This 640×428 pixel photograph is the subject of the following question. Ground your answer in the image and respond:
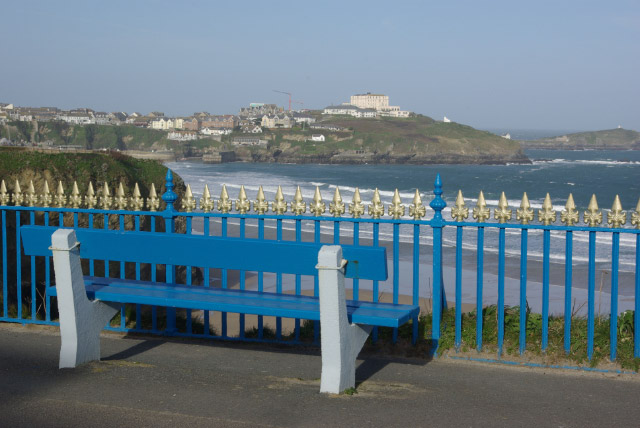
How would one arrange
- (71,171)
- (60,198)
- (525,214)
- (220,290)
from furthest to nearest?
1. (71,171)
2. (60,198)
3. (525,214)
4. (220,290)

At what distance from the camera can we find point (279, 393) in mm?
4406

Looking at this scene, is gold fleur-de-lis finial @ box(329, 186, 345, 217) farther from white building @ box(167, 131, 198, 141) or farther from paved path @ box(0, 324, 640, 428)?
white building @ box(167, 131, 198, 141)

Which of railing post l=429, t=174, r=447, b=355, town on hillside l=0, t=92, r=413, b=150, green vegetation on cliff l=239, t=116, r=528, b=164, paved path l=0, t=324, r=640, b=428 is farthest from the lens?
town on hillside l=0, t=92, r=413, b=150

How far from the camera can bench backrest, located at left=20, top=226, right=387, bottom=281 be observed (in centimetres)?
437

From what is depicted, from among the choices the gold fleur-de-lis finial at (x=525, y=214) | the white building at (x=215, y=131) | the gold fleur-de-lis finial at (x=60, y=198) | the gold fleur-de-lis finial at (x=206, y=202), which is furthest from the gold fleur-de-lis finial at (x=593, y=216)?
the white building at (x=215, y=131)

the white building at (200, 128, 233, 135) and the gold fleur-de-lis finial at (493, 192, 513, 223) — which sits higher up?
the white building at (200, 128, 233, 135)

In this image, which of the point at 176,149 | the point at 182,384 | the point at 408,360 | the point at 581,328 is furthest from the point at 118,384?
the point at 176,149

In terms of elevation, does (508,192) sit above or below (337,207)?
below

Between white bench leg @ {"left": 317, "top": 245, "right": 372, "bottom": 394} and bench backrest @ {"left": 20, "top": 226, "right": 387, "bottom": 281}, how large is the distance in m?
0.19

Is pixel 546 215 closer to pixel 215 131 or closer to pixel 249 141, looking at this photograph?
pixel 249 141

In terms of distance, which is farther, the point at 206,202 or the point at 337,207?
the point at 206,202

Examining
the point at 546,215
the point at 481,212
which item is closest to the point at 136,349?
the point at 481,212

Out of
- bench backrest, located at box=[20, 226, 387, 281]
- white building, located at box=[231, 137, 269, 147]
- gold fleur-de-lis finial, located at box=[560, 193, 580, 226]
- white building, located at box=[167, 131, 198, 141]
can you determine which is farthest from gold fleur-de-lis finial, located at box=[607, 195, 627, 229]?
white building, located at box=[167, 131, 198, 141]

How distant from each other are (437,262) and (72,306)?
2484 millimetres
